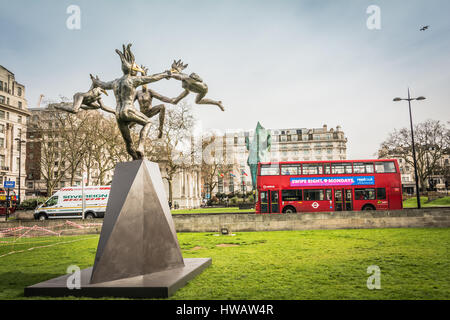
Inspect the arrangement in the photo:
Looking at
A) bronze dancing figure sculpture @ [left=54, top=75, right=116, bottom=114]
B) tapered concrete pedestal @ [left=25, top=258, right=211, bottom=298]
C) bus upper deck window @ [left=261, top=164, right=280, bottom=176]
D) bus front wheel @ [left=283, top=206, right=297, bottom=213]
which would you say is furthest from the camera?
bus upper deck window @ [left=261, top=164, right=280, bottom=176]

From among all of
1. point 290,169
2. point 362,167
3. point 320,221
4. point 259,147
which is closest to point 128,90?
point 320,221

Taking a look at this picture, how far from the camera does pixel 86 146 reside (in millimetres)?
35000

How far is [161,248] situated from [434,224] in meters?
15.1

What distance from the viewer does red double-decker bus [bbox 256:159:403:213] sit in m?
20.6

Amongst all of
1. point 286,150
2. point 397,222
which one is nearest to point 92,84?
point 397,222

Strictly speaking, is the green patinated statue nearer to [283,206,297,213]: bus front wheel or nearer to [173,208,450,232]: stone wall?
[283,206,297,213]: bus front wheel

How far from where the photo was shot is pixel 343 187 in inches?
816

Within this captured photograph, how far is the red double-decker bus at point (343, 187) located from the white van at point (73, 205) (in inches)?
553

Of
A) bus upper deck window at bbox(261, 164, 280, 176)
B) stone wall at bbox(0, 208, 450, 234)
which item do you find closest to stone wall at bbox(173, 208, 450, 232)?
stone wall at bbox(0, 208, 450, 234)

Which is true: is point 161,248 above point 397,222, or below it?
above

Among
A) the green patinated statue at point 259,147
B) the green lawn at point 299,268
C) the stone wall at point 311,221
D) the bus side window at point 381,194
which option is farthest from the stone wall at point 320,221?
the green patinated statue at point 259,147

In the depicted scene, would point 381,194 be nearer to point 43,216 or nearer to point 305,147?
point 43,216

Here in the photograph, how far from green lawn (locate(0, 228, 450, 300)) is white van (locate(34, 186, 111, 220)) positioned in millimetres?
11969
